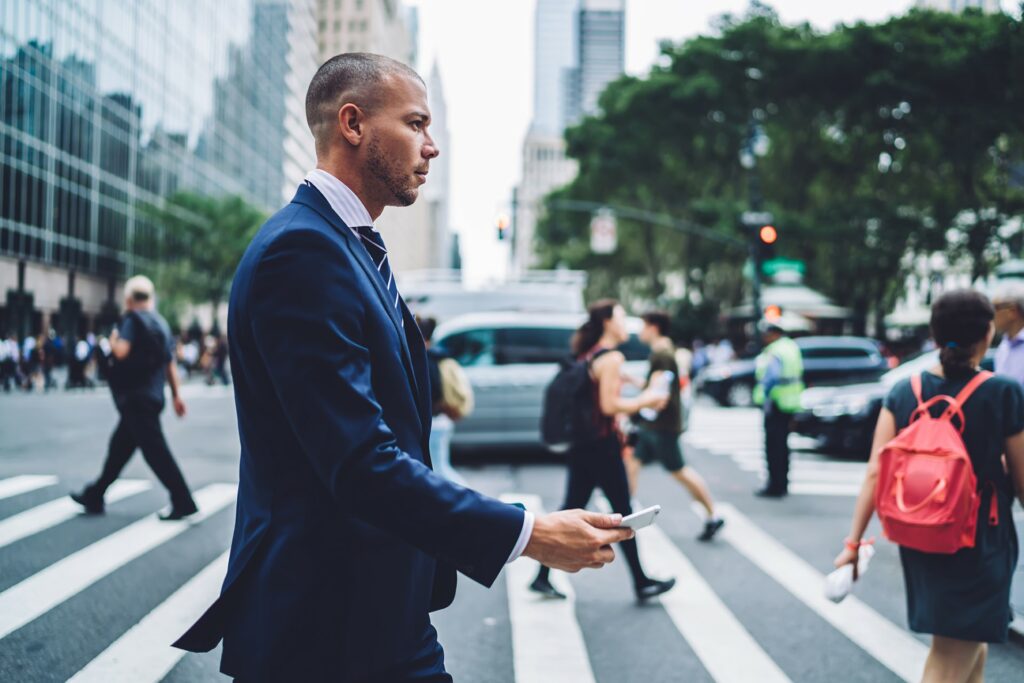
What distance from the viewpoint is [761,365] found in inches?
389

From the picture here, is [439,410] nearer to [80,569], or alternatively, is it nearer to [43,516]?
[80,569]

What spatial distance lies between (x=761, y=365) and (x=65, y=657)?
7.34 m

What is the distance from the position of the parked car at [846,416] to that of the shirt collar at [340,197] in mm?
11226

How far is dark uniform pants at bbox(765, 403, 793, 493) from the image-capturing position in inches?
380

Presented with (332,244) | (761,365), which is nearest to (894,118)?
(761,365)

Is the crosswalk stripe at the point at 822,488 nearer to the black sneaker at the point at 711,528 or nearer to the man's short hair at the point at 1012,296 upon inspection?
Result: the black sneaker at the point at 711,528

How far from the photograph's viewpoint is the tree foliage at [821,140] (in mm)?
24969

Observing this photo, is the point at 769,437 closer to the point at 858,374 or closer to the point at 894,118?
the point at 858,374

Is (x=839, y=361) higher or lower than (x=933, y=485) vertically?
higher

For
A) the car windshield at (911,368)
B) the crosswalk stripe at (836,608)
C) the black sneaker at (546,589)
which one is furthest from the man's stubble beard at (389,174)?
the car windshield at (911,368)

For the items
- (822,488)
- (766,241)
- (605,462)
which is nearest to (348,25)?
(766,241)

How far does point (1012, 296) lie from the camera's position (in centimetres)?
489

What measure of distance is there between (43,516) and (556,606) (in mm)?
4443

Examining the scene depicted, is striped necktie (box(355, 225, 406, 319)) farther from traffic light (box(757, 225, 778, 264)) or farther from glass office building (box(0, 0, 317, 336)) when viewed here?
glass office building (box(0, 0, 317, 336))
